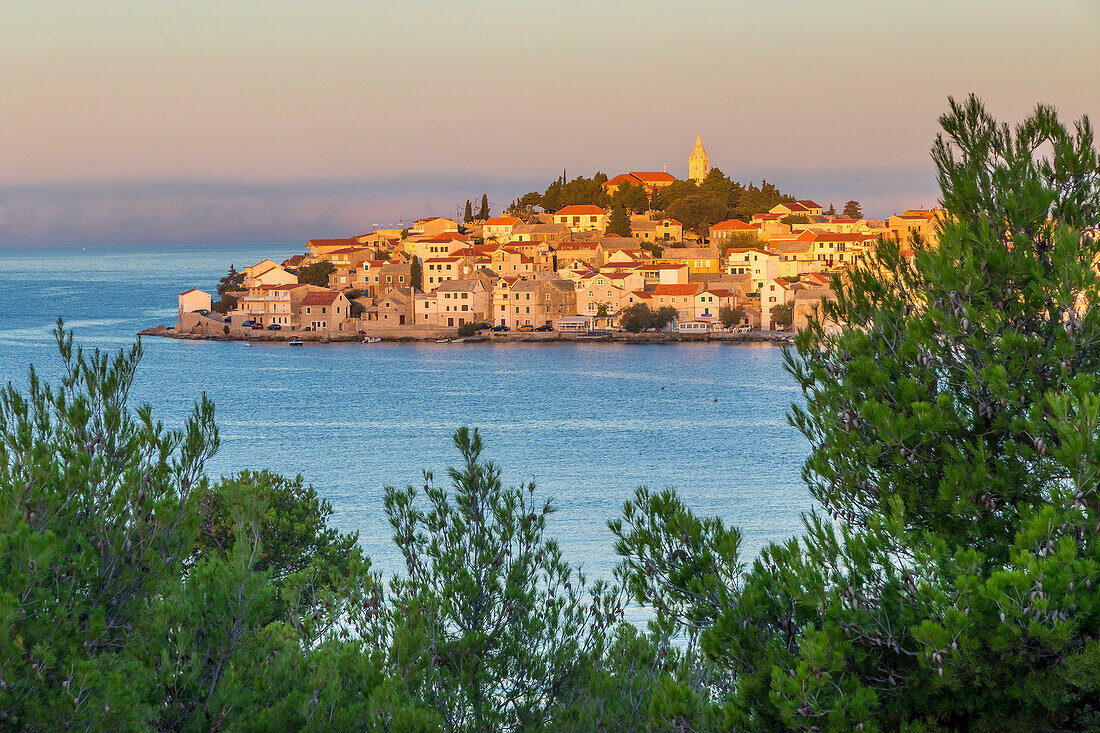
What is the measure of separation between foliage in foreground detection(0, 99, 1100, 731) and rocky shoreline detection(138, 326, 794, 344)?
1470 inches

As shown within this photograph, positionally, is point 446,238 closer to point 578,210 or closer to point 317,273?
point 317,273

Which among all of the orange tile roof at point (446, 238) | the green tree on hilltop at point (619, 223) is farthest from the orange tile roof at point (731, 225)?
the orange tile roof at point (446, 238)

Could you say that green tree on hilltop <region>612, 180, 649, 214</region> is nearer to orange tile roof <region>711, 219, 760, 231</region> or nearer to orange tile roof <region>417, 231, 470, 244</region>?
orange tile roof <region>711, 219, 760, 231</region>

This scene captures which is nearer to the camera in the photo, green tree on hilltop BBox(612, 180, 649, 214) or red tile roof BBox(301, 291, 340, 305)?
red tile roof BBox(301, 291, 340, 305)

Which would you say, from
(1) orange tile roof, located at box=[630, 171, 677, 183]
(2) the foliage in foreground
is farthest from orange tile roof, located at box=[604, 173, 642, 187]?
(2) the foliage in foreground

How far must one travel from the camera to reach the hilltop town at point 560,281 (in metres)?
43.3

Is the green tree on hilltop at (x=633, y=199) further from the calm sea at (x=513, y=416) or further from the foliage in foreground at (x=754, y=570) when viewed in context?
the foliage in foreground at (x=754, y=570)

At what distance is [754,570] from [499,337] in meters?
39.8

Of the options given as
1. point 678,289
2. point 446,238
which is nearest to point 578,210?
point 446,238

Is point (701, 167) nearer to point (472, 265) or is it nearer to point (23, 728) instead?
point (472, 265)

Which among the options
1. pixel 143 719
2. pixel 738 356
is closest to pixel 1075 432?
pixel 143 719

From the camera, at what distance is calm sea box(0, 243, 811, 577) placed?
56.7ft

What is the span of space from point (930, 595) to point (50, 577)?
225 centimetres

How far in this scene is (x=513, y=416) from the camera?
1041 inches
